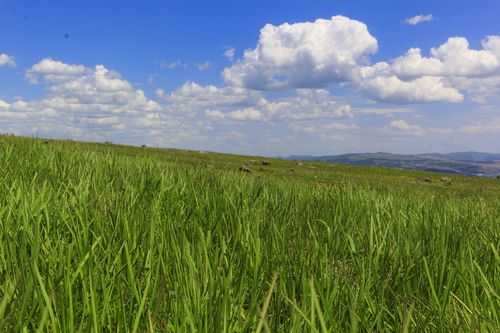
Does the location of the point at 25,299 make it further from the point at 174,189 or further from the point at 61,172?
the point at 61,172

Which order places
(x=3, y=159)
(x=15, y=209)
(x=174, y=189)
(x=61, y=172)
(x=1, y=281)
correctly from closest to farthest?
(x=1, y=281)
(x=15, y=209)
(x=174, y=189)
(x=61, y=172)
(x=3, y=159)

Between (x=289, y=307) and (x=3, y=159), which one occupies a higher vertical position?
(x=3, y=159)

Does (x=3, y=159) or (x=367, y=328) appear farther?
(x=3, y=159)

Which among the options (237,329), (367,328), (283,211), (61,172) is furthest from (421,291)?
(61,172)

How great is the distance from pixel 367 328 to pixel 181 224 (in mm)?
2078

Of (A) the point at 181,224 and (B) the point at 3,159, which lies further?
(B) the point at 3,159

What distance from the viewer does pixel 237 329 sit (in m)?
2.01

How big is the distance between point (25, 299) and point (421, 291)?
2529 millimetres

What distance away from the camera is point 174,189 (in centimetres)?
534

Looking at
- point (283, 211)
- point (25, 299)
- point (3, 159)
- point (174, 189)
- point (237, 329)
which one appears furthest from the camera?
point (3, 159)

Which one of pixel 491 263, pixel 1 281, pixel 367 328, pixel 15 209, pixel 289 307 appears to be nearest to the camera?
pixel 367 328

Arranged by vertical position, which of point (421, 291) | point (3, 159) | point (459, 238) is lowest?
point (421, 291)

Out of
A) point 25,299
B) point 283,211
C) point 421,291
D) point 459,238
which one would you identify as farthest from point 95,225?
point 459,238

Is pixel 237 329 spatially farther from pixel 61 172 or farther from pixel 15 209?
pixel 61 172
